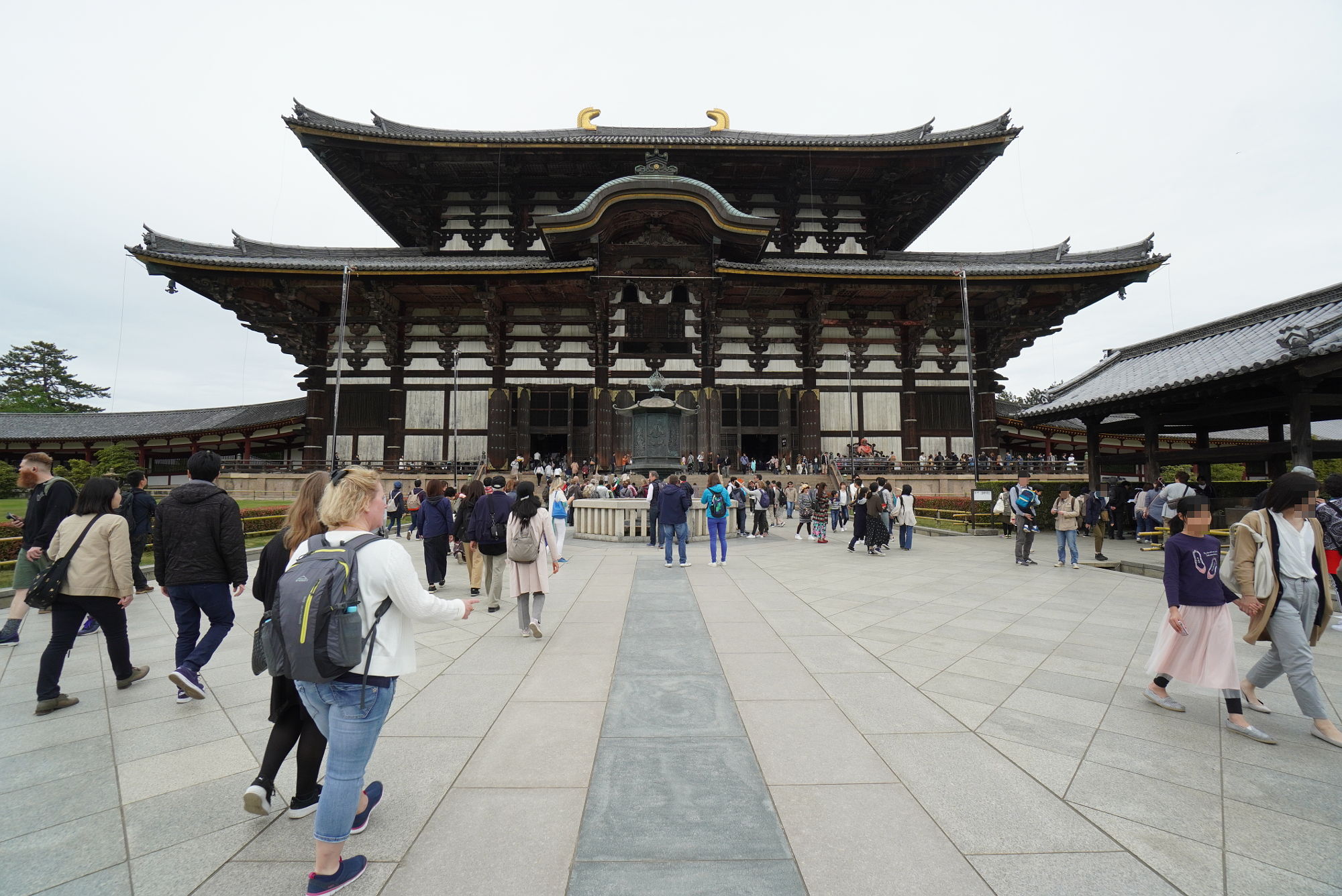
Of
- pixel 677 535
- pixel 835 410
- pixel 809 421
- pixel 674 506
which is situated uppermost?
pixel 835 410

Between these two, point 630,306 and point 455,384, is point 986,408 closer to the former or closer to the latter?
point 630,306

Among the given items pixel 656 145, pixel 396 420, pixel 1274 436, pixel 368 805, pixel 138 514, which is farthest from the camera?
pixel 656 145

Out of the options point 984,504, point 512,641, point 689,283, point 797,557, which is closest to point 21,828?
point 512,641

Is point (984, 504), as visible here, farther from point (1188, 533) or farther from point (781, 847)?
point (781, 847)

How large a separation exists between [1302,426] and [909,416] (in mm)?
12776

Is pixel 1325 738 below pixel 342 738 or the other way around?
below

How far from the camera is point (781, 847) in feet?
7.89

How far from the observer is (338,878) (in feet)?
Answer: 6.91

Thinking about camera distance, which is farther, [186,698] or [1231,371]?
[1231,371]

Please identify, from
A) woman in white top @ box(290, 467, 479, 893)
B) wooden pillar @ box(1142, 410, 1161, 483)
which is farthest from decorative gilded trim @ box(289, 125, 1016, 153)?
woman in white top @ box(290, 467, 479, 893)

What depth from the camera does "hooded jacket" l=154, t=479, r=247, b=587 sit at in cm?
392

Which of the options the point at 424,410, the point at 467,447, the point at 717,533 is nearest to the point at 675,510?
the point at 717,533

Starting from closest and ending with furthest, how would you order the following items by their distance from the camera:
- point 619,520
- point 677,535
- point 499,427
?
point 677,535
point 619,520
point 499,427

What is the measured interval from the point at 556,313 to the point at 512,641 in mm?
18254
